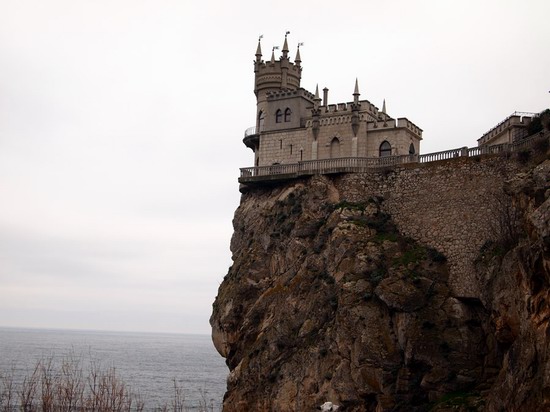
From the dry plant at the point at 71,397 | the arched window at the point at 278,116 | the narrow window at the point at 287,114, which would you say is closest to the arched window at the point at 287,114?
the narrow window at the point at 287,114

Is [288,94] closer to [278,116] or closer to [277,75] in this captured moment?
[278,116]

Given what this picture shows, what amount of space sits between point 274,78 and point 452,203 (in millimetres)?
22458

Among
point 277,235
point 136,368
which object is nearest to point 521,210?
point 277,235

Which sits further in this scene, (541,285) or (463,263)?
(463,263)

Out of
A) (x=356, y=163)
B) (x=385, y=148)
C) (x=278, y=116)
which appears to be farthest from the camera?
(x=278, y=116)

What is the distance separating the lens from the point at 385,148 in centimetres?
5747

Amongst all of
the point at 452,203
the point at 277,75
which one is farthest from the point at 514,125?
the point at 277,75

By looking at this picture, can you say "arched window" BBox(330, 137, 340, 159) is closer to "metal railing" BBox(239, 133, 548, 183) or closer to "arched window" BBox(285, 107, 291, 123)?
"metal railing" BBox(239, 133, 548, 183)

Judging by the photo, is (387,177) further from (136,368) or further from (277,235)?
(136,368)

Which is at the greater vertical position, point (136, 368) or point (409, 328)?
point (409, 328)

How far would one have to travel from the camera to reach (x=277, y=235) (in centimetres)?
5591

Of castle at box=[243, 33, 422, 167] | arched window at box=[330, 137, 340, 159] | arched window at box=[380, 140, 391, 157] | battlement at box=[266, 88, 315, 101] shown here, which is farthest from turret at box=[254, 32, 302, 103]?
arched window at box=[380, 140, 391, 157]

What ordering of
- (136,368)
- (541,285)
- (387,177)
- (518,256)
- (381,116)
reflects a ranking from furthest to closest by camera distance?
(136,368) < (381,116) < (387,177) < (518,256) < (541,285)

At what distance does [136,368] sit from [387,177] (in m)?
91.4
